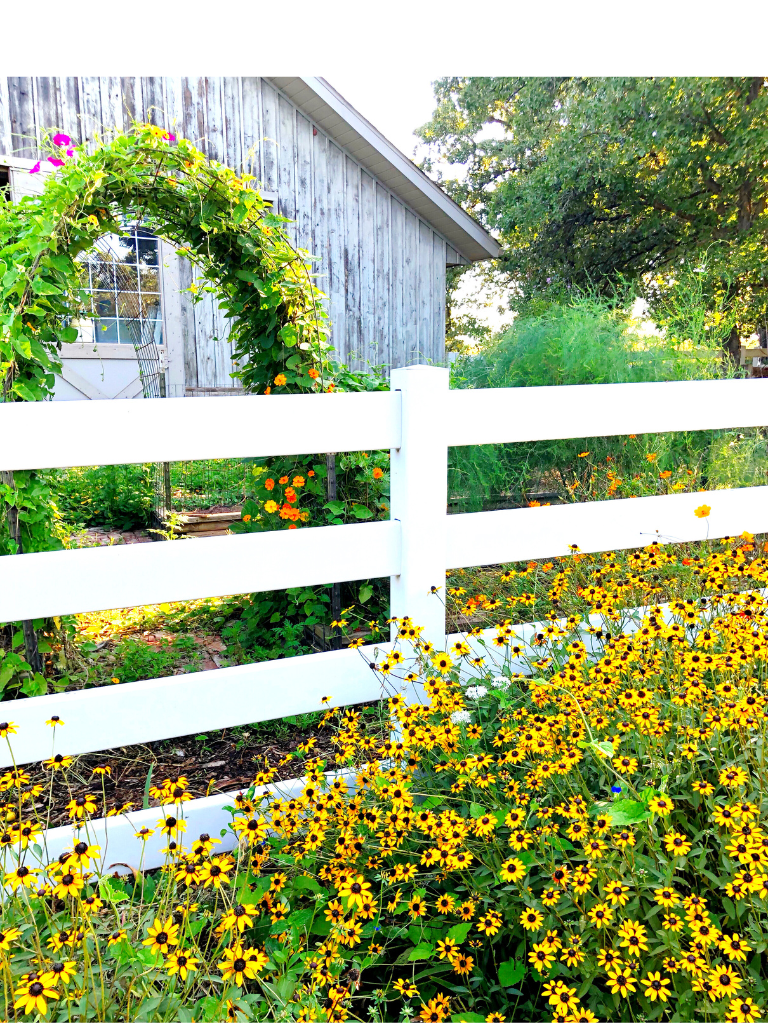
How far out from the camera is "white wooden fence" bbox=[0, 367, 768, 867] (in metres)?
1.88

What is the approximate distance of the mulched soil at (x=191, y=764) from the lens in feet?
7.65

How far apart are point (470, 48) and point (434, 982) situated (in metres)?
2.21

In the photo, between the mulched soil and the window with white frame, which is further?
the window with white frame

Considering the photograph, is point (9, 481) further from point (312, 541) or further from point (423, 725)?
point (423, 725)

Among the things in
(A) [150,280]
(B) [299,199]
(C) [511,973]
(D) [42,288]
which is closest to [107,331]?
(A) [150,280]

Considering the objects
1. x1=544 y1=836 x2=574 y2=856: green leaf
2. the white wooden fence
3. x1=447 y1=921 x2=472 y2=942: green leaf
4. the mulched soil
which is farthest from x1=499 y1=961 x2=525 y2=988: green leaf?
the mulched soil

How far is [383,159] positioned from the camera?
7.73m

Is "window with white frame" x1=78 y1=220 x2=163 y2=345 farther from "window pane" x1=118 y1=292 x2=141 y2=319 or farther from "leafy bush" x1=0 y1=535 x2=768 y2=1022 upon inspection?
"leafy bush" x1=0 y1=535 x2=768 y2=1022

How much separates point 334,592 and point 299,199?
604 centimetres

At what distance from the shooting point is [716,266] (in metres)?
12.3

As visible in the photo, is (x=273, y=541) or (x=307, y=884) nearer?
(x=307, y=884)

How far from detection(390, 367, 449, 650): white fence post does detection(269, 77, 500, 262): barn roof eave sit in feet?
20.7

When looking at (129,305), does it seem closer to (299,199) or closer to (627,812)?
(299,199)

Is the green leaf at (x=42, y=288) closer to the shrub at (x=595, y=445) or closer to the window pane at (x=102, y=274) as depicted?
the shrub at (x=595, y=445)
